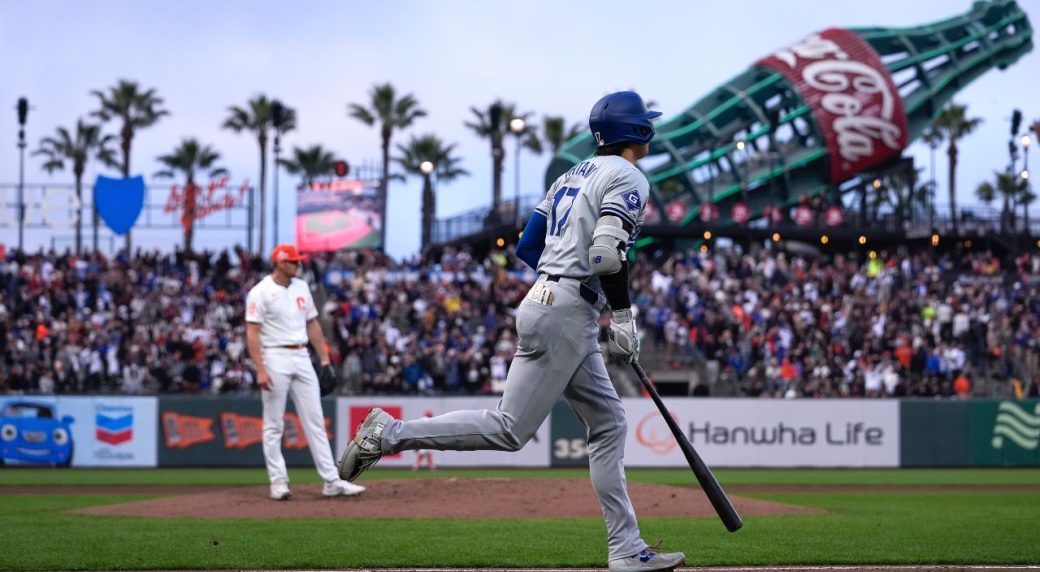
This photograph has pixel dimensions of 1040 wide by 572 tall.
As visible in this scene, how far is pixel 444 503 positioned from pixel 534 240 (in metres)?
6.02

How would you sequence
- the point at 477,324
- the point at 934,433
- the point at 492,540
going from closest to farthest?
the point at 492,540
the point at 934,433
the point at 477,324

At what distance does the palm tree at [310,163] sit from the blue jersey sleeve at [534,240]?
67.2 metres

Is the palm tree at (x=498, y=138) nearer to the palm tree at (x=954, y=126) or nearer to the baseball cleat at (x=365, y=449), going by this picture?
the palm tree at (x=954, y=126)

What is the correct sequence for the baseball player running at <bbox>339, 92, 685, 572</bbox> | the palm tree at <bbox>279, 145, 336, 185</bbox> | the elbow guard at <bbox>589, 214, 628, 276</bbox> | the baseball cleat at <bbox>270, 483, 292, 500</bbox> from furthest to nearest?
the palm tree at <bbox>279, 145, 336, 185</bbox>
the baseball cleat at <bbox>270, 483, 292, 500</bbox>
the baseball player running at <bbox>339, 92, 685, 572</bbox>
the elbow guard at <bbox>589, 214, 628, 276</bbox>

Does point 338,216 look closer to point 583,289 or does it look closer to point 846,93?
point 846,93

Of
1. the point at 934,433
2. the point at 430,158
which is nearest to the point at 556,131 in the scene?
the point at 430,158

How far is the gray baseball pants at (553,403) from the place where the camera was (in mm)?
7039

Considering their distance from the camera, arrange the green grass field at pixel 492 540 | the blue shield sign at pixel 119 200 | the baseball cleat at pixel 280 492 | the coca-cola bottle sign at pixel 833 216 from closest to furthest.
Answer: the green grass field at pixel 492 540, the baseball cleat at pixel 280 492, the blue shield sign at pixel 119 200, the coca-cola bottle sign at pixel 833 216

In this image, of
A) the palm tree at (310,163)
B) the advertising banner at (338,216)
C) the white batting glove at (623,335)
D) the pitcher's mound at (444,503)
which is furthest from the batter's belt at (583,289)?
the palm tree at (310,163)

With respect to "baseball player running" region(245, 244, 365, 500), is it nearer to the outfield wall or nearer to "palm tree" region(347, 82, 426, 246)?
the outfield wall

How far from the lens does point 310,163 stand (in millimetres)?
74062

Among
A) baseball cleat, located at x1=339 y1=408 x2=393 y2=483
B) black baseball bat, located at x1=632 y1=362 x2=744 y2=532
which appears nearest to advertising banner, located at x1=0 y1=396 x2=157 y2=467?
baseball cleat, located at x1=339 y1=408 x2=393 y2=483

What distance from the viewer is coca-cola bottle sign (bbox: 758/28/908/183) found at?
51031 mm

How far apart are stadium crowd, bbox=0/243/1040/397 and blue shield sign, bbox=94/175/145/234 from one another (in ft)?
9.44
